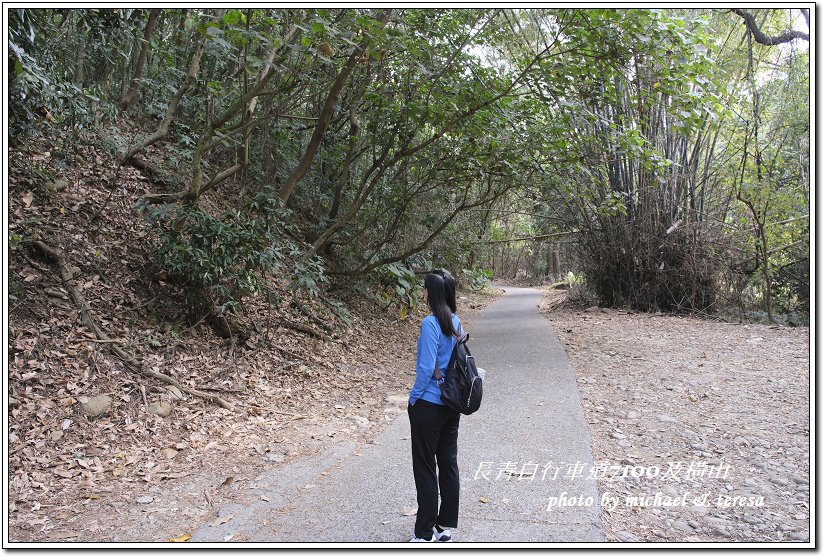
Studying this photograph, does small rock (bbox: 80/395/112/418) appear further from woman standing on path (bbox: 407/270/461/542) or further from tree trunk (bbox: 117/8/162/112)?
tree trunk (bbox: 117/8/162/112)

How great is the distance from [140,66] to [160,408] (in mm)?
6565

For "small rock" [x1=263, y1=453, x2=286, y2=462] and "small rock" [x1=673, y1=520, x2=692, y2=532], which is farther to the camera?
"small rock" [x1=263, y1=453, x2=286, y2=462]

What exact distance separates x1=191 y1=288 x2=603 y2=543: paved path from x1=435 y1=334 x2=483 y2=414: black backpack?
2.48 ft

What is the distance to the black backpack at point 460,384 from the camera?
9.12ft

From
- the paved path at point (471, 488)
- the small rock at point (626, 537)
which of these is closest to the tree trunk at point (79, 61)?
the paved path at point (471, 488)

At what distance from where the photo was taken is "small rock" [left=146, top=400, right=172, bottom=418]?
4805 mm

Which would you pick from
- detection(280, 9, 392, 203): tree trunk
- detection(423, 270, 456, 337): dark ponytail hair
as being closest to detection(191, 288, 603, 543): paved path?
detection(423, 270, 456, 337): dark ponytail hair

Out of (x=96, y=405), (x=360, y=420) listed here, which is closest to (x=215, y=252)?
(x=96, y=405)

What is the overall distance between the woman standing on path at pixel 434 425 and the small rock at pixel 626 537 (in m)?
0.87

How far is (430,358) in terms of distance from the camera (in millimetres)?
2812

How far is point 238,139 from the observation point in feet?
27.6

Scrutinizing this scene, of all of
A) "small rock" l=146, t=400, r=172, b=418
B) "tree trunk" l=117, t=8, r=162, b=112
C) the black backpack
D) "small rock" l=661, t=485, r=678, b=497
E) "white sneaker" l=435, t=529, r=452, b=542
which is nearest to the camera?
the black backpack

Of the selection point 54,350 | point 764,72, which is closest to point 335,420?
point 54,350

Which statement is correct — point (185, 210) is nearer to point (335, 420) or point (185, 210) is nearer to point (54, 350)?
point (54, 350)
